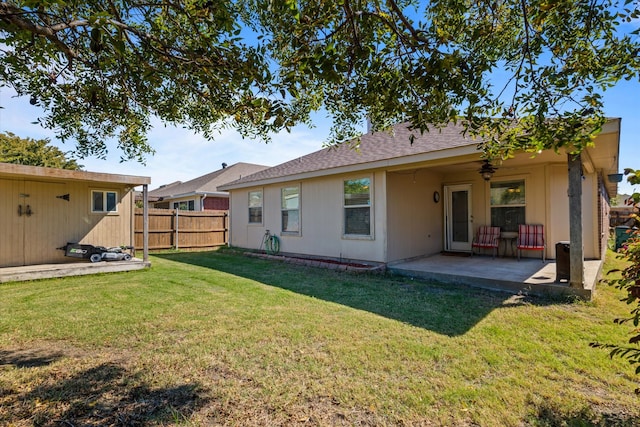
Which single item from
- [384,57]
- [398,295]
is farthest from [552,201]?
[384,57]

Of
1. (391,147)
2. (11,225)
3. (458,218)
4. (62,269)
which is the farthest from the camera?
(458,218)

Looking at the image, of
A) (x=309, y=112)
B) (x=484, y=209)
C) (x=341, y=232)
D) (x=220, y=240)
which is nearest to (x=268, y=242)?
(x=341, y=232)

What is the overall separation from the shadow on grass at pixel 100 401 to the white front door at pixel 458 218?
28.3ft

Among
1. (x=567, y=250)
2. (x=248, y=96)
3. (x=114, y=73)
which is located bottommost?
(x=567, y=250)

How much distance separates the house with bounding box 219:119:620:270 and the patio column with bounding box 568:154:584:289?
152cm

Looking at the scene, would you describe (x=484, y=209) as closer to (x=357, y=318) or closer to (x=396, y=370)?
(x=357, y=318)

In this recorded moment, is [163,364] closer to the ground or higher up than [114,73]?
closer to the ground

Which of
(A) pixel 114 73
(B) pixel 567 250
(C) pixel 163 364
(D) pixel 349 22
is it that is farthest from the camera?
(B) pixel 567 250

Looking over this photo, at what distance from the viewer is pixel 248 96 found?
124 inches

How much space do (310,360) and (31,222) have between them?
8.13 m

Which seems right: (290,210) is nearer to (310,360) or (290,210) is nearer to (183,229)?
(183,229)

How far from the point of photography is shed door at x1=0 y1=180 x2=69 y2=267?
727cm

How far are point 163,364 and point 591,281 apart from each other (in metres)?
6.49

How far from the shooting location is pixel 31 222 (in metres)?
7.57
